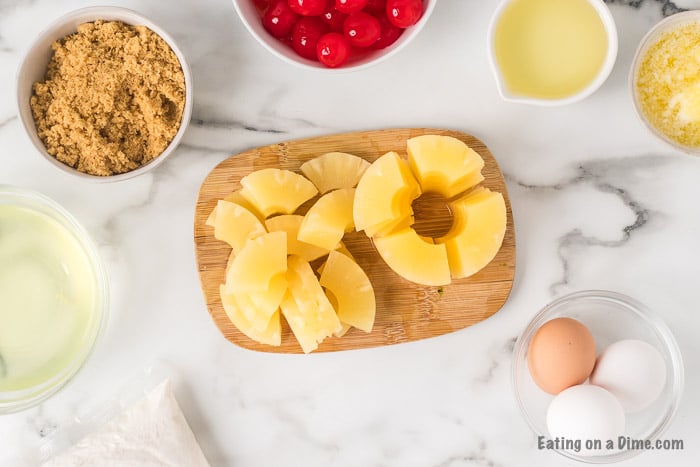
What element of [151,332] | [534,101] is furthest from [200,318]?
[534,101]

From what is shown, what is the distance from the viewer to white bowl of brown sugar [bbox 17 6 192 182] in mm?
1145

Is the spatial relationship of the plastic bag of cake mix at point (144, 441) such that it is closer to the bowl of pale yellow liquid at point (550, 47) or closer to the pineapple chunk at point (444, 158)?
the pineapple chunk at point (444, 158)

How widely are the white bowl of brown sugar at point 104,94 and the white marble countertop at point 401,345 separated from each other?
113 millimetres

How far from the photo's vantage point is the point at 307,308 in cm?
115

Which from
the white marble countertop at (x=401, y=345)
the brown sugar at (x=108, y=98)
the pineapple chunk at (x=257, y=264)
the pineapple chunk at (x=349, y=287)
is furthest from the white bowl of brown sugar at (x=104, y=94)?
the pineapple chunk at (x=349, y=287)

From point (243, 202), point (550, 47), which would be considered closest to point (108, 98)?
point (243, 202)

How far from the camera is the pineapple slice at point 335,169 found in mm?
1223

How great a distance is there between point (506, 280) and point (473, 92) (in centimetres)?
35

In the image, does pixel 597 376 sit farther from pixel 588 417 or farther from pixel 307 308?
pixel 307 308

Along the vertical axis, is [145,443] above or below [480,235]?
below

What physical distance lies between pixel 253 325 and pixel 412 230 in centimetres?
31

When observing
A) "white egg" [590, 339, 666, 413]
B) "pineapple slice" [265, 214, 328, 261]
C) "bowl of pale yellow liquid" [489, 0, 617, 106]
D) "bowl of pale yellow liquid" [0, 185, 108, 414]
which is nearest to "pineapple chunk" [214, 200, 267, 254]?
"pineapple slice" [265, 214, 328, 261]

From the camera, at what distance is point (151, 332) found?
129 centimetres

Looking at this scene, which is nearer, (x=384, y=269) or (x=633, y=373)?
(x=633, y=373)
